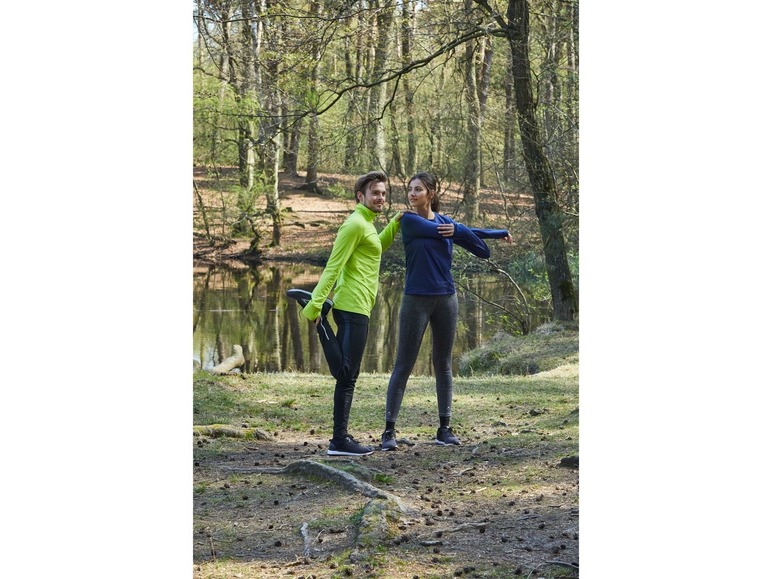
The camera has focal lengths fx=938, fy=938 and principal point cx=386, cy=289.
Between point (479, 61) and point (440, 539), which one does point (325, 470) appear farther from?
point (479, 61)

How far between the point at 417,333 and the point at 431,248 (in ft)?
1.39

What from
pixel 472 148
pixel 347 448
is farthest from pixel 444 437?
pixel 472 148

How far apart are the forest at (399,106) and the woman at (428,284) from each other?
5.58 feet

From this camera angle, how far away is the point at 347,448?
14.8 feet

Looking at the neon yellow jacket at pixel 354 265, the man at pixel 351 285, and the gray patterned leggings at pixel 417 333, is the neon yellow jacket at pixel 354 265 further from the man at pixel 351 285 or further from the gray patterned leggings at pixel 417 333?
the gray patterned leggings at pixel 417 333

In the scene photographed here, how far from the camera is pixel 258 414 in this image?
5.50 m

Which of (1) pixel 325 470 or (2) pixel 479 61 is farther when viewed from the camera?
(2) pixel 479 61

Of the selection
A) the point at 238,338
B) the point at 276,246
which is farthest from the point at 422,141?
the point at 238,338

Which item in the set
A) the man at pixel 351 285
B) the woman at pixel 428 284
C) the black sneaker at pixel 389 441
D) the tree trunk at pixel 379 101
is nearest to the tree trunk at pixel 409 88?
the tree trunk at pixel 379 101

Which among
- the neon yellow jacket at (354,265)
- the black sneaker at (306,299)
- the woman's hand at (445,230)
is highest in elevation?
the woman's hand at (445,230)

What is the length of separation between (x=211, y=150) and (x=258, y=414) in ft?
5.26

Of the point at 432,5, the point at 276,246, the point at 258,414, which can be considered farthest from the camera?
the point at 276,246

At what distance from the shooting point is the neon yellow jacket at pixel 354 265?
4141 millimetres
